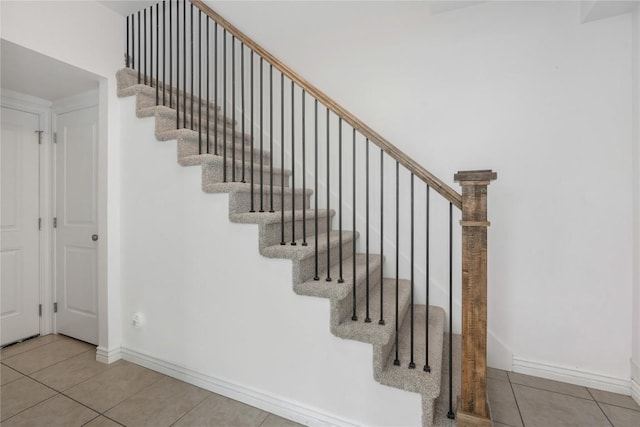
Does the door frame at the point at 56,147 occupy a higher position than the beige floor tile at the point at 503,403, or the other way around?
the door frame at the point at 56,147

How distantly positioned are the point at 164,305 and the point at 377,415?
5.38 feet

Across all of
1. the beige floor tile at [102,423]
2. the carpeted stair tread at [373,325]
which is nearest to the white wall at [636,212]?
the carpeted stair tread at [373,325]

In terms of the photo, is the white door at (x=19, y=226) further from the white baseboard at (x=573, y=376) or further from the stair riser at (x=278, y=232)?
the white baseboard at (x=573, y=376)

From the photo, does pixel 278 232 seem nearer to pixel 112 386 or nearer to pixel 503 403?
pixel 112 386

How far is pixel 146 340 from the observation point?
89.0 inches

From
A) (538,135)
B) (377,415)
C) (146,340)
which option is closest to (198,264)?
(146,340)

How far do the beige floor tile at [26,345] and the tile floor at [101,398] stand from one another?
1.2 inches

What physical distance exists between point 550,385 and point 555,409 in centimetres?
27

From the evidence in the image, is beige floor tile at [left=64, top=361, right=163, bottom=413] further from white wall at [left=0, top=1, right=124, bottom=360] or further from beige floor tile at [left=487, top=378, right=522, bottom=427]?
beige floor tile at [left=487, top=378, right=522, bottom=427]

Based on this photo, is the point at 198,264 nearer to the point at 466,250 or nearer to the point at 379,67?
the point at 466,250

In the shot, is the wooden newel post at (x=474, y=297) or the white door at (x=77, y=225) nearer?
the wooden newel post at (x=474, y=297)

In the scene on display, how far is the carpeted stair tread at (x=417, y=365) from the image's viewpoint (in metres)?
1.40

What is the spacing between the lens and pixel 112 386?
79.0 inches

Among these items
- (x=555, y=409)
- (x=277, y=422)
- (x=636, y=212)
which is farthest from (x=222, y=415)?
(x=636, y=212)
